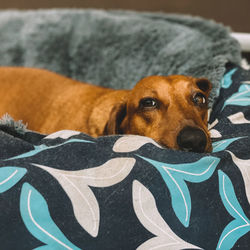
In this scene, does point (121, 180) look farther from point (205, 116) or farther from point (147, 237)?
point (205, 116)

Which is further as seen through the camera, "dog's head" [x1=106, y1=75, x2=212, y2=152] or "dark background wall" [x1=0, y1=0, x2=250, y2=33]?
"dark background wall" [x1=0, y1=0, x2=250, y2=33]

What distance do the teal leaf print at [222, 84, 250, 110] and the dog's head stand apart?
0.10 metres

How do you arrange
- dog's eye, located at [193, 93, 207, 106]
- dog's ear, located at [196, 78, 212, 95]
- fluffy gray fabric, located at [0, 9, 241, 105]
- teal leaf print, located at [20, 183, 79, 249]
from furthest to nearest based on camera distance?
fluffy gray fabric, located at [0, 9, 241, 105] < dog's ear, located at [196, 78, 212, 95] < dog's eye, located at [193, 93, 207, 106] < teal leaf print, located at [20, 183, 79, 249]

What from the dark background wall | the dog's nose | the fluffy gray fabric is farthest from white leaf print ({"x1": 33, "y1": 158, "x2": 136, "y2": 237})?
the dark background wall

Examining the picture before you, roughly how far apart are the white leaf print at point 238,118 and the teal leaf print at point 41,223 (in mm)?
731

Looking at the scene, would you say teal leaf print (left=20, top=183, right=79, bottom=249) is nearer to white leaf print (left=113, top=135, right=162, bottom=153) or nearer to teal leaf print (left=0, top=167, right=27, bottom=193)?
teal leaf print (left=0, top=167, right=27, bottom=193)

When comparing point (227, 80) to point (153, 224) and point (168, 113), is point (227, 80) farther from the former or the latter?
point (153, 224)

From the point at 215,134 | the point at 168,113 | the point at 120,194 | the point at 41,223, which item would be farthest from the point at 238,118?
the point at 41,223

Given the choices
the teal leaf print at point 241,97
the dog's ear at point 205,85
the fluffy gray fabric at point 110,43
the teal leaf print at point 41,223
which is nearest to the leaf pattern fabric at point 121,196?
the teal leaf print at point 41,223

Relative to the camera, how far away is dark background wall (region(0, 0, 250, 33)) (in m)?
2.23

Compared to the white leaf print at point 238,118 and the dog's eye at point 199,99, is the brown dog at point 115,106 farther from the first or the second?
the white leaf print at point 238,118

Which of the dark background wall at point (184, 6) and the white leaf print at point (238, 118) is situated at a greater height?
the dark background wall at point (184, 6)

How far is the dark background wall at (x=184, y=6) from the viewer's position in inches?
88.0

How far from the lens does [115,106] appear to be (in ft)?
4.62
